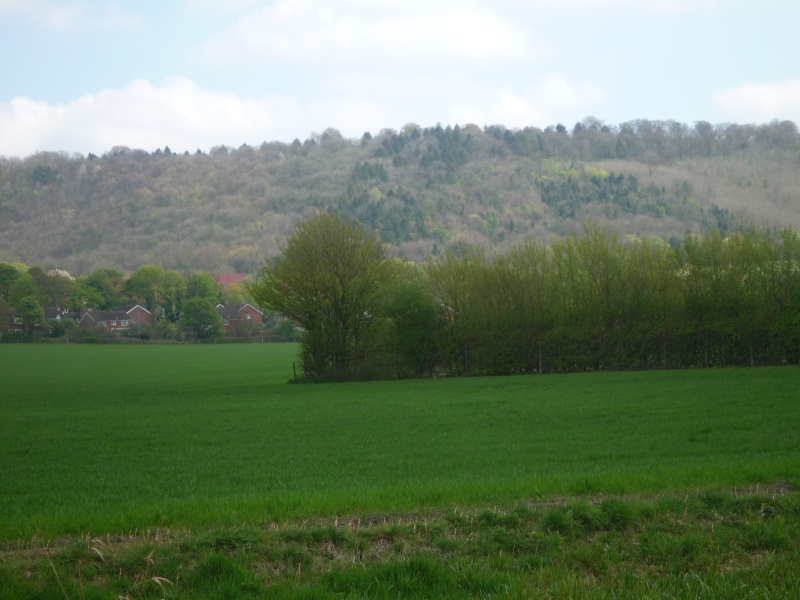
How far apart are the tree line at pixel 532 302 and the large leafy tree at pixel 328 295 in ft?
0.24

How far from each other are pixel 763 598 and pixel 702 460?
25.9 ft

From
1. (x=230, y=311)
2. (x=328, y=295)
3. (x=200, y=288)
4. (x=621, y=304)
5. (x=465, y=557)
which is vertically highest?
(x=200, y=288)

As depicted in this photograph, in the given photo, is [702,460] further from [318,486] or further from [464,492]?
[318,486]

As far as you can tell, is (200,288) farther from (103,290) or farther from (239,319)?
(103,290)

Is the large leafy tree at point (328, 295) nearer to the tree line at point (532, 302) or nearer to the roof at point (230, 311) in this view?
the tree line at point (532, 302)

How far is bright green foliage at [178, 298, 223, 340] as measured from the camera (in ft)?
393

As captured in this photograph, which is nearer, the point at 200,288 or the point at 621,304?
the point at 621,304

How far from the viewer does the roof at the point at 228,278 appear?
531 ft

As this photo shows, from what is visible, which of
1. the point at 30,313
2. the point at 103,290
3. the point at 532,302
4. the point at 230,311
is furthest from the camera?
the point at 103,290

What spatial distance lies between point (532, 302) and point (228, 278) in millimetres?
126743

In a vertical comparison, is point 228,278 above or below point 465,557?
above

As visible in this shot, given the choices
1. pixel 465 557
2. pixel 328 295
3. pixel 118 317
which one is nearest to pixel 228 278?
pixel 118 317

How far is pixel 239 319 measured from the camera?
13162cm

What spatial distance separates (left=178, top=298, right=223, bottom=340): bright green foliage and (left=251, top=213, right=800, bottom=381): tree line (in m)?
73.3
